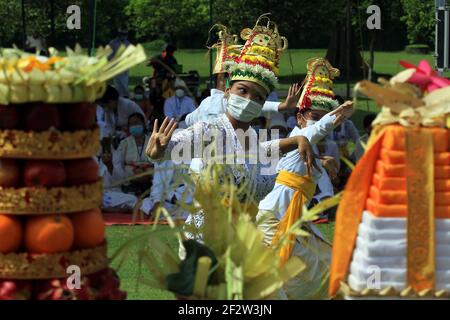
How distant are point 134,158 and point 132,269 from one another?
364 centimetres

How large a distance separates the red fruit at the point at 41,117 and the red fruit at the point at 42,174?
0.41 feet

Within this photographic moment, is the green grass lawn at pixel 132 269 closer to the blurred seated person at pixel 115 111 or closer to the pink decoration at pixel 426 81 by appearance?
the pink decoration at pixel 426 81

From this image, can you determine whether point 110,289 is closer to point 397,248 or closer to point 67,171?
point 67,171

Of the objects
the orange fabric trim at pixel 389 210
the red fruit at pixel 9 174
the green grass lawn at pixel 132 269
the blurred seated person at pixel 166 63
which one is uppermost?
the blurred seated person at pixel 166 63

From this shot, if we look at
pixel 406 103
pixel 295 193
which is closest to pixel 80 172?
pixel 406 103

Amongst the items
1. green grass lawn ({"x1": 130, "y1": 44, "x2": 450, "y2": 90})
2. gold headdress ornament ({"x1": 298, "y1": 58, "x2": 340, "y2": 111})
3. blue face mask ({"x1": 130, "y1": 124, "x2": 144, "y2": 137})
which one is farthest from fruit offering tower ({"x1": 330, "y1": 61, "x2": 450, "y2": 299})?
green grass lawn ({"x1": 130, "y1": 44, "x2": 450, "y2": 90})

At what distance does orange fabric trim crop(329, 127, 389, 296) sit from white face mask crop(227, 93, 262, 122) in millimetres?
1681

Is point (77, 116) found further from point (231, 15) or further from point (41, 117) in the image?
point (231, 15)

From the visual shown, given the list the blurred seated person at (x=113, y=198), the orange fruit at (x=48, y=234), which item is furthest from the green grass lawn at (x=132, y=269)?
the orange fruit at (x=48, y=234)

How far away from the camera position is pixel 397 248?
387 centimetres

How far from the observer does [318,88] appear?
22.8ft

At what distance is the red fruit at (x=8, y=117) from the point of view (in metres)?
3.67

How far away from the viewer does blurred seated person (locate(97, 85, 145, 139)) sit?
40.0ft

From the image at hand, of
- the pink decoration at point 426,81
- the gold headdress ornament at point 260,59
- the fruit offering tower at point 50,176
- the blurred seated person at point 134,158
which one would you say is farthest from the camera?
the blurred seated person at point 134,158
